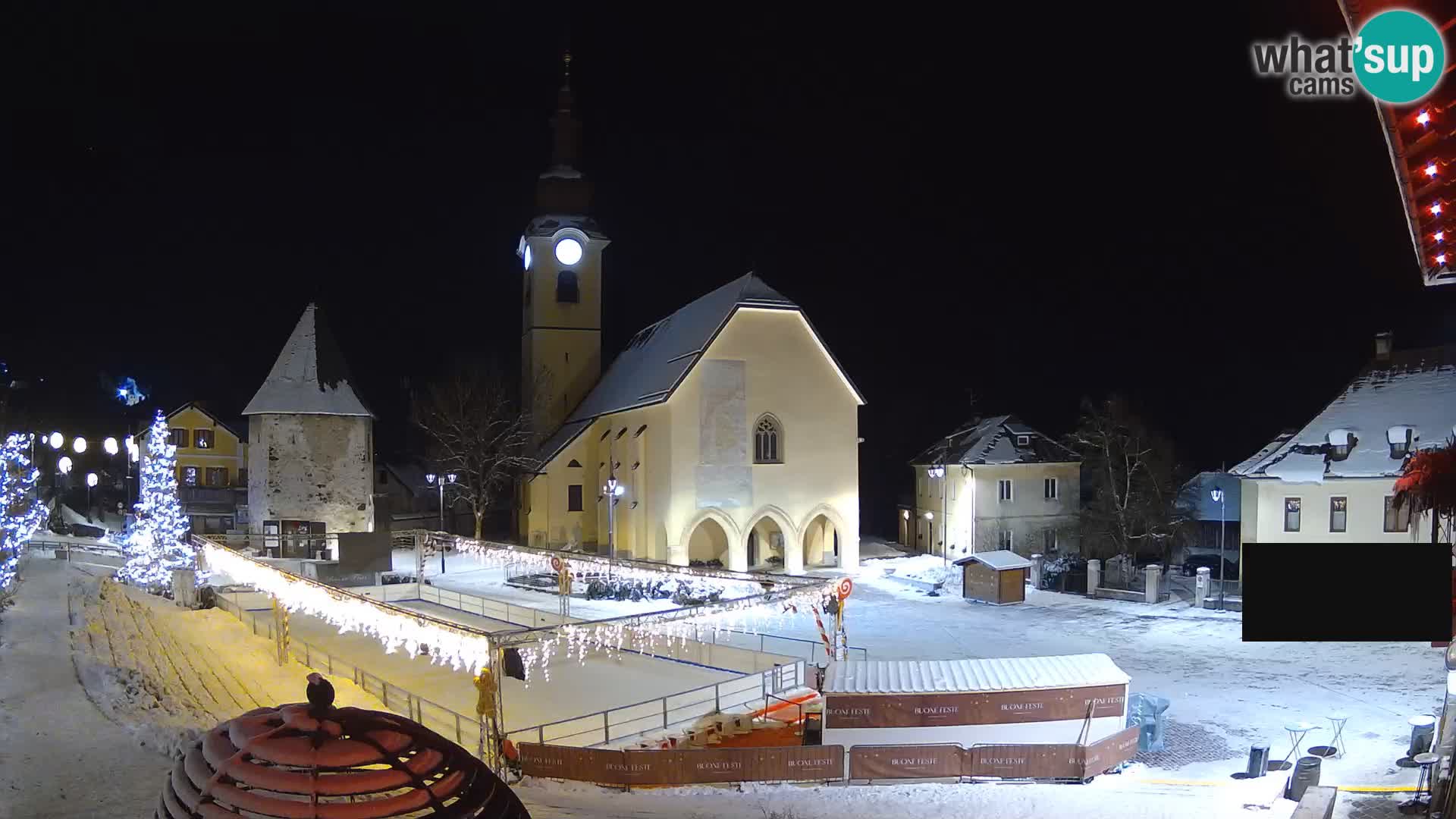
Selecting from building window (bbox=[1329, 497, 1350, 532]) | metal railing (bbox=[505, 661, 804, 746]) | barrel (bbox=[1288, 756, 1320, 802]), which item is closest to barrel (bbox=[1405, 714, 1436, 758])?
barrel (bbox=[1288, 756, 1320, 802])

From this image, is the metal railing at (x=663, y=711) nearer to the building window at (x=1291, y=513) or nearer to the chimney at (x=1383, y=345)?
the building window at (x=1291, y=513)

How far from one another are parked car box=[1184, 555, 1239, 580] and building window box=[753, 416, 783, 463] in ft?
56.5

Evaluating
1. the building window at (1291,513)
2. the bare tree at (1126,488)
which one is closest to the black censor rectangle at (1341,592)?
the building window at (1291,513)

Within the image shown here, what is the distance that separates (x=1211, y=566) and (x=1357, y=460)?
1461 cm

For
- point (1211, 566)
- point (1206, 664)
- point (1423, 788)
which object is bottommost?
point (1211, 566)

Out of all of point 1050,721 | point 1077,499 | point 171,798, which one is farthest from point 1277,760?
point 1077,499

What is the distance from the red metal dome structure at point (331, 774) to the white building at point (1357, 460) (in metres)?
32.0

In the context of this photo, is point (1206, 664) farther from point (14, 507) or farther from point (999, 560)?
point (14, 507)

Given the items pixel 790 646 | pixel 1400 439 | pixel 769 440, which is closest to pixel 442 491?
pixel 769 440

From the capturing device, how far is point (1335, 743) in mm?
14367

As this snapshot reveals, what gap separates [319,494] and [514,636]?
27773 millimetres

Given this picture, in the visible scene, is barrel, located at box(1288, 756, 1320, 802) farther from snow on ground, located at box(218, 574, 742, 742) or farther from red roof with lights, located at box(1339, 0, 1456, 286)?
snow on ground, located at box(218, 574, 742, 742)

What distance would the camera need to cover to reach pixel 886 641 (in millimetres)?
23344

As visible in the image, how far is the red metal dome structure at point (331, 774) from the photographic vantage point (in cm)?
244
